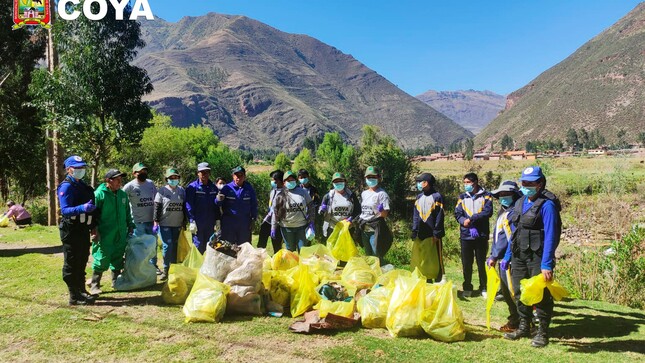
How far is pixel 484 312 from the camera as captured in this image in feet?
17.6

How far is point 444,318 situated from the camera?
4.27 meters

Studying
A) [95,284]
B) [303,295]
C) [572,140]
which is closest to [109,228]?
[95,284]

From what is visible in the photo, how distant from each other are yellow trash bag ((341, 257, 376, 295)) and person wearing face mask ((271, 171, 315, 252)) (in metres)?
1.15

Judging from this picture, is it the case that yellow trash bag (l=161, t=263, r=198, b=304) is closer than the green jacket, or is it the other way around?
yellow trash bag (l=161, t=263, r=198, b=304)

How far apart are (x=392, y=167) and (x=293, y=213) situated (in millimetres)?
15579

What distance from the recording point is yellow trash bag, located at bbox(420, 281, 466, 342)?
→ 14.0 ft

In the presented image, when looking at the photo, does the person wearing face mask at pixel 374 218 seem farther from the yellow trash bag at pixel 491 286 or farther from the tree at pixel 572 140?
the tree at pixel 572 140

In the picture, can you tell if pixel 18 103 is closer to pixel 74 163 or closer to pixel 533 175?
pixel 74 163

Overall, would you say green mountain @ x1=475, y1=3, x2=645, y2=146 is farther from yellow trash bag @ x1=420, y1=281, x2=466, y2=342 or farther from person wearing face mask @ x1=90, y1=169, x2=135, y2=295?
person wearing face mask @ x1=90, y1=169, x2=135, y2=295

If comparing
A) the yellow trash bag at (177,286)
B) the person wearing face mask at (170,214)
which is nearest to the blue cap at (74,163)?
the person wearing face mask at (170,214)

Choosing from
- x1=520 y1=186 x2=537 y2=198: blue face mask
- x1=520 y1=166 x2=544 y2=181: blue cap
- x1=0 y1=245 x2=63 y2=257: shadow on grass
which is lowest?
x1=0 y1=245 x2=63 y2=257: shadow on grass

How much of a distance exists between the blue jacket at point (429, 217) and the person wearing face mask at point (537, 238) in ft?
5.52

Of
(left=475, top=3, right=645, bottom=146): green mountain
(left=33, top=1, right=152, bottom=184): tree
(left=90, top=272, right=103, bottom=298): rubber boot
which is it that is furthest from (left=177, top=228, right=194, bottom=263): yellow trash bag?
(left=475, top=3, right=645, bottom=146): green mountain

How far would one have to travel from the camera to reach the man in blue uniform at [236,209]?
6.55 m
